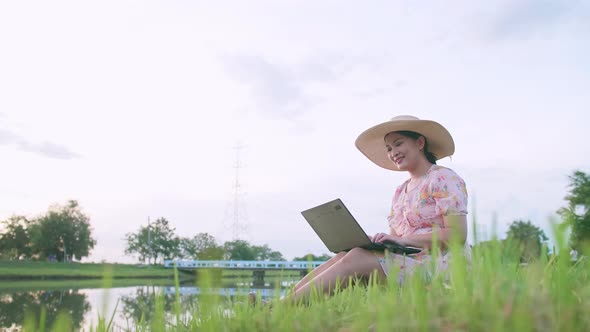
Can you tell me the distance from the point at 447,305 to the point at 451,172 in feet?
6.37

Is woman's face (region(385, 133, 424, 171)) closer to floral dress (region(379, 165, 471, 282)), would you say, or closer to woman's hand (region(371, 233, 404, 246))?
floral dress (region(379, 165, 471, 282))

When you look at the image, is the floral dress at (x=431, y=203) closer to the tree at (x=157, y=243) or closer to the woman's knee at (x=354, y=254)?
the woman's knee at (x=354, y=254)

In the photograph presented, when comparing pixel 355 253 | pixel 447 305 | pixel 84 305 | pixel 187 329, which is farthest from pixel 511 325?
pixel 84 305

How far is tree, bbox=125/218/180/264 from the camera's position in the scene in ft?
176

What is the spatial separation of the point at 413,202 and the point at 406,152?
31 cm

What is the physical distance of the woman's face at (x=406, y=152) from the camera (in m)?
3.25

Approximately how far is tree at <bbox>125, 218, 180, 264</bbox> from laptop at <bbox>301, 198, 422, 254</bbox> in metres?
50.8

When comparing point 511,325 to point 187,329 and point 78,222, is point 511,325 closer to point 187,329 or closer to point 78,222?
point 187,329

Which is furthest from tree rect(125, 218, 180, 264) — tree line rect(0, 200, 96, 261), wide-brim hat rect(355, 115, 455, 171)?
wide-brim hat rect(355, 115, 455, 171)

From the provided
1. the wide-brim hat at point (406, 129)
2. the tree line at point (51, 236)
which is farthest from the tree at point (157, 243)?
the wide-brim hat at point (406, 129)

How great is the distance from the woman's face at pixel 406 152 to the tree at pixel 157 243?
5078 cm

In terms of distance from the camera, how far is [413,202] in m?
3.14

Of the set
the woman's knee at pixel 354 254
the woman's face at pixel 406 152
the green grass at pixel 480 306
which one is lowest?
the green grass at pixel 480 306

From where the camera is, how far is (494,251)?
53.7 inches
